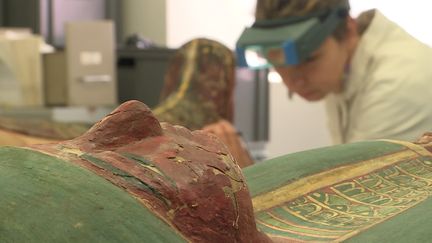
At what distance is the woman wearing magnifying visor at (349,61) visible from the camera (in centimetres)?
142

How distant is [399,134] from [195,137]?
0.97m

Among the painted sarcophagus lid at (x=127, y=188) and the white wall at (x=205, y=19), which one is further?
the white wall at (x=205, y=19)

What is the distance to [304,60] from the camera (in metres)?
1.53

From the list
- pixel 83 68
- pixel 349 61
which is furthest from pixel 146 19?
pixel 349 61

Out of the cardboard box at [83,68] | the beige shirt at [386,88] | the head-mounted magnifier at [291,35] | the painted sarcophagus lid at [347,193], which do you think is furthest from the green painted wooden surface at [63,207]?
the cardboard box at [83,68]

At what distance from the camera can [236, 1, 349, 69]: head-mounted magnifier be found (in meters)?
1.48

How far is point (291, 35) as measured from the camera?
148 cm

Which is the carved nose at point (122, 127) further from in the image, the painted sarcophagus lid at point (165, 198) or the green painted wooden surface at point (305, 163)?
the green painted wooden surface at point (305, 163)

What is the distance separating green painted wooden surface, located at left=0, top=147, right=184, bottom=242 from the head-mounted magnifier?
110 cm

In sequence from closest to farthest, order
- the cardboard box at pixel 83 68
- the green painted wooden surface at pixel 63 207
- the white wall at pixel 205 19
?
the green painted wooden surface at pixel 63 207, the cardboard box at pixel 83 68, the white wall at pixel 205 19

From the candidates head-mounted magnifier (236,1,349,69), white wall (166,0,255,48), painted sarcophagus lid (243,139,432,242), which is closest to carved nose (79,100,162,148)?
painted sarcophagus lid (243,139,432,242)

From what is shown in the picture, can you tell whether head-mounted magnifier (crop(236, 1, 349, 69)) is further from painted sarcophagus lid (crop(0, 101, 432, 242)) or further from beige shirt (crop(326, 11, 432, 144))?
painted sarcophagus lid (crop(0, 101, 432, 242))

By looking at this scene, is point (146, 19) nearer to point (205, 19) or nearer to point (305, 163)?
point (205, 19)

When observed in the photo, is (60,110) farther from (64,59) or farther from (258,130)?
(258,130)
